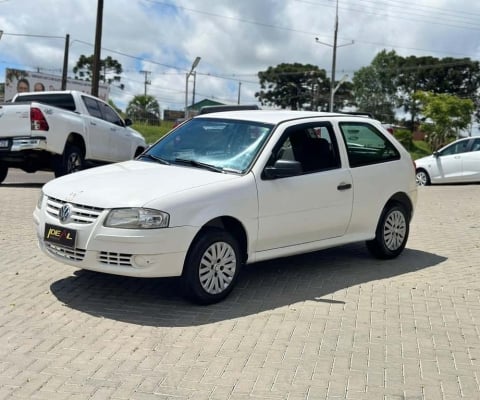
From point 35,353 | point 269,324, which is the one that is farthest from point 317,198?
point 35,353

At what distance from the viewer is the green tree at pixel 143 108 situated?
2832 inches

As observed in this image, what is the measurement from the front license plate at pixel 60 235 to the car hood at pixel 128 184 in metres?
0.25

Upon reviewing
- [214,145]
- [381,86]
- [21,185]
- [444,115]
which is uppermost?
[381,86]

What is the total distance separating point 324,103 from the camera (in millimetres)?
87062

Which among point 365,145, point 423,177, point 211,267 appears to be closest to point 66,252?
point 211,267

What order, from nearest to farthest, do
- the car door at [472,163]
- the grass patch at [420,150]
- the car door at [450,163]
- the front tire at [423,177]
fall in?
the car door at [472,163]
the car door at [450,163]
the front tire at [423,177]
the grass patch at [420,150]

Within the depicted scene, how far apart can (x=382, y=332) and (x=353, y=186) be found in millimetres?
2101

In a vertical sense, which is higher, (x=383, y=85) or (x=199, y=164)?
(x=383, y=85)

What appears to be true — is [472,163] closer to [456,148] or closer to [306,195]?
[456,148]

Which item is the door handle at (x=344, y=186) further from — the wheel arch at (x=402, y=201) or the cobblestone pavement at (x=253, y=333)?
the cobblestone pavement at (x=253, y=333)

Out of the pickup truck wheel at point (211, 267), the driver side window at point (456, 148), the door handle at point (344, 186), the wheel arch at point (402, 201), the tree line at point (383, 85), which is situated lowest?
the pickup truck wheel at point (211, 267)

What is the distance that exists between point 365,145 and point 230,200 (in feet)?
7.77

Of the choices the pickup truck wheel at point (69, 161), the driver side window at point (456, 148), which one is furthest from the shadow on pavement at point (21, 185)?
the driver side window at point (456, 148)

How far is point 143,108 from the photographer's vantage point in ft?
239
